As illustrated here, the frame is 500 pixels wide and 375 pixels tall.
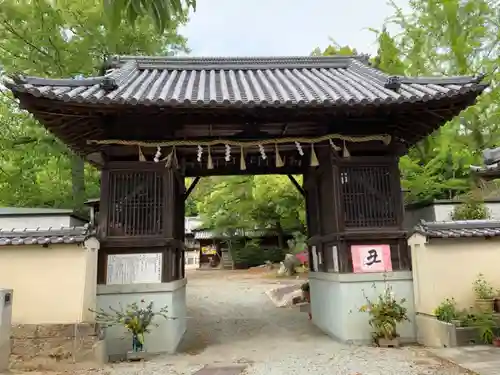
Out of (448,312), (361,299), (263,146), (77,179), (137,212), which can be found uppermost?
(77,179)

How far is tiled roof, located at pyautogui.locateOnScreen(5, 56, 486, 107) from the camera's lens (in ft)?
23.1

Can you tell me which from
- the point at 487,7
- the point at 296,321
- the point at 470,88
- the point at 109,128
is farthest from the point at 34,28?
the point at 487,7

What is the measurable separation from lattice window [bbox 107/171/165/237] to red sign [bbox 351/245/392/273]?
3.91 metres

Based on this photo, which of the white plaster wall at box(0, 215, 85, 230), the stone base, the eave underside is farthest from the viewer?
the white plaster wall at box(0, 215, 85, 230)

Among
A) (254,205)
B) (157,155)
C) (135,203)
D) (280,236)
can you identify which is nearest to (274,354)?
(135,203)

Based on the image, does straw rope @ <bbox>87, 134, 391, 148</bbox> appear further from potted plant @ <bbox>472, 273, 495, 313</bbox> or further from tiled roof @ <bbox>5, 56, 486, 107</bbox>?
potted plant @ <bbox>472, 273, 495, 313</bbox>

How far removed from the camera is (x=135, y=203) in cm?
801

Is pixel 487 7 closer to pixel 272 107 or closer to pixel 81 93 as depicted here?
pixel 272 107

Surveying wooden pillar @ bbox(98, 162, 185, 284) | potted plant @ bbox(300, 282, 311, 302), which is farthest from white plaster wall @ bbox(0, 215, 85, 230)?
potted plant @ bbox(300, 282, 311, 302)

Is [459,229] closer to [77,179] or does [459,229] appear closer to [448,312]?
[448,312]

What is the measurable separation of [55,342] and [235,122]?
5.18 metres

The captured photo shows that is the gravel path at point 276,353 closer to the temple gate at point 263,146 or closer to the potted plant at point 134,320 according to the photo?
the potted plant at point 134,320

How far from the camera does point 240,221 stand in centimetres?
3155

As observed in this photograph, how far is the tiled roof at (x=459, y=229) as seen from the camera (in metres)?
7.54
